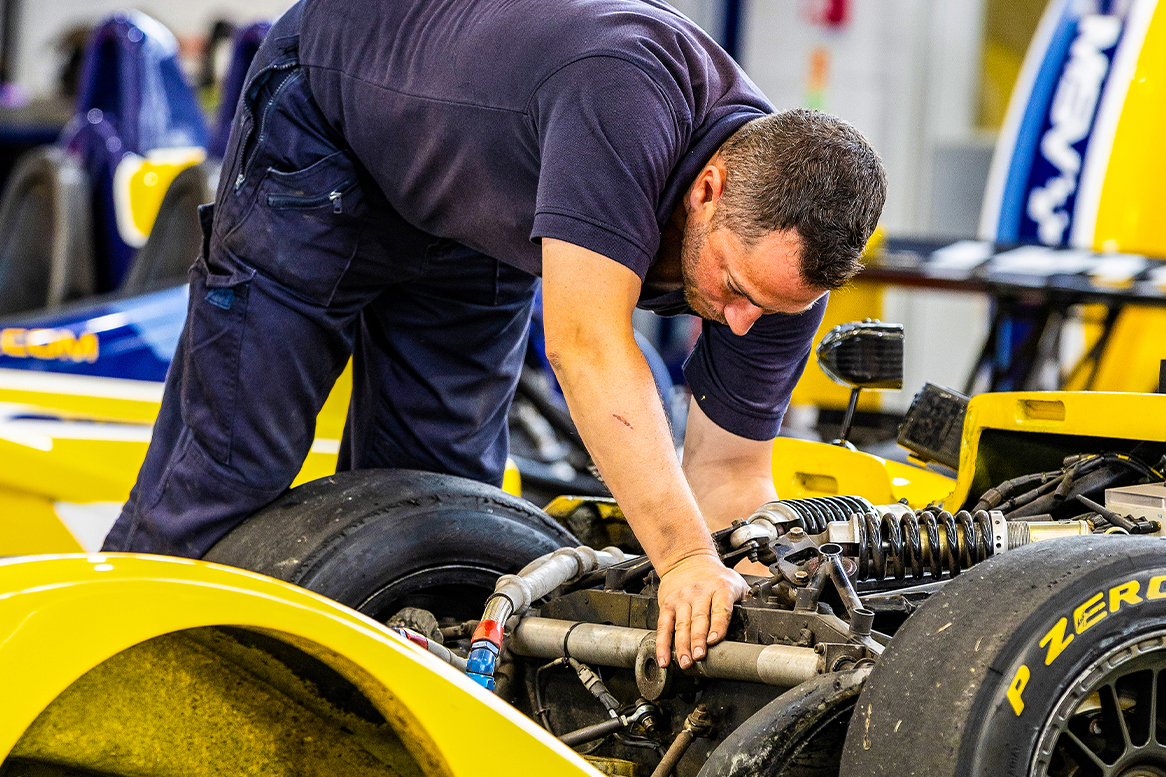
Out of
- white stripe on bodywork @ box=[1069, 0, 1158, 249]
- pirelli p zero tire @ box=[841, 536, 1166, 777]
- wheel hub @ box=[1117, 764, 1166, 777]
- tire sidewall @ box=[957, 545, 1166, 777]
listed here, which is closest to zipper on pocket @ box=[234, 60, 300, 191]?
pirelli p zero tire @ box=[841, 536, 1166, 777]

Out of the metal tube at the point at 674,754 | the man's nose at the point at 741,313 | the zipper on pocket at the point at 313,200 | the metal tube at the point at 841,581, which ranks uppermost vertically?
the zipper on pocket at the point at 313,200

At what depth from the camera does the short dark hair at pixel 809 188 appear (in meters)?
1.80

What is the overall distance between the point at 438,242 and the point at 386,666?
3.45 feet

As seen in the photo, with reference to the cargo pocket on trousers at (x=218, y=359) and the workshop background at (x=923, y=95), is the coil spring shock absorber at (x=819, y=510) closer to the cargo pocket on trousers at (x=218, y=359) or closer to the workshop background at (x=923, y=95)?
the cargo pocket on trousers at (x=218, y=359)

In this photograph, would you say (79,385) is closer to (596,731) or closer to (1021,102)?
(596,731)

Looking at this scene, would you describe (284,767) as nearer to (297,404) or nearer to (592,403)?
(592,403)

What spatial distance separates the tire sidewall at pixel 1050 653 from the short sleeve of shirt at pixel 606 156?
699 millimetres

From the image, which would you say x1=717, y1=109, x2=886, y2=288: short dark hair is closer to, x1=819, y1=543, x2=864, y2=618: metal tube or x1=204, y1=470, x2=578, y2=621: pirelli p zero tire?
x1=819, y1=543, x2=864, y2=618: metal tube

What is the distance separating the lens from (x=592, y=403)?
1820 mm

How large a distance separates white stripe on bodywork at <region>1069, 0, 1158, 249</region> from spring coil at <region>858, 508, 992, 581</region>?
10.8 feet

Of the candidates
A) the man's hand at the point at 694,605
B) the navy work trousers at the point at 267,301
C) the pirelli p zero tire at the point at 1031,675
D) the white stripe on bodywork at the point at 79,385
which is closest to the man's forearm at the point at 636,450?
the man's hand at the point at 694,605

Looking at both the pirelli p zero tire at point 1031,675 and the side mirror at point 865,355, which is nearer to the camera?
the pirelli p zero tire at point 1031,675

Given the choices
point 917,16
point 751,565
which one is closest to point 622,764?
point 751,565

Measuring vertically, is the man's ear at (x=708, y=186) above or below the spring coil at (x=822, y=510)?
above
